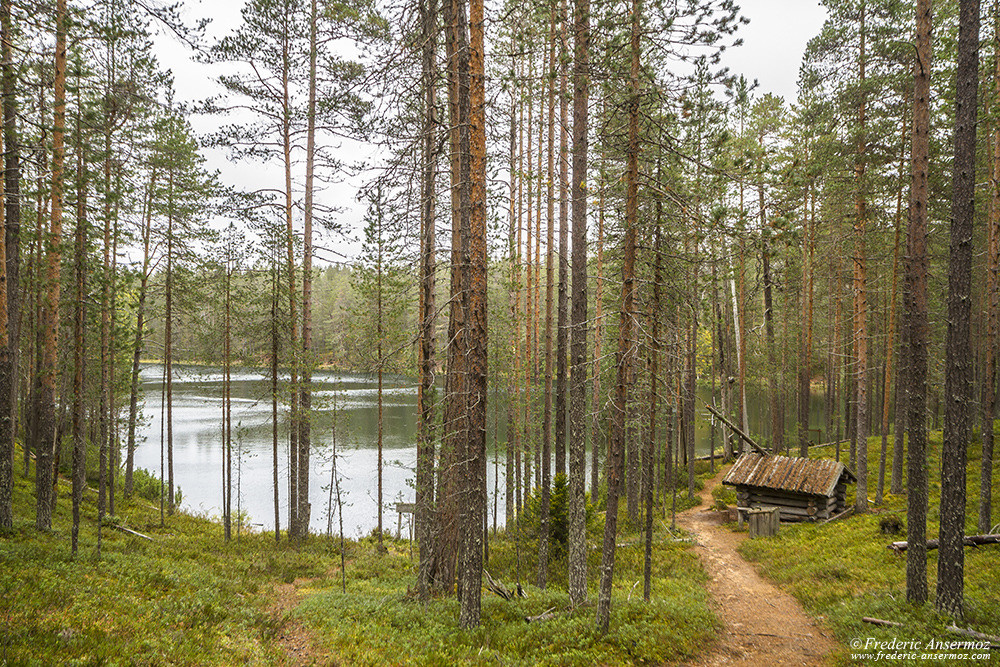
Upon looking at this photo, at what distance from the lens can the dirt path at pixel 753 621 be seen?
732cm

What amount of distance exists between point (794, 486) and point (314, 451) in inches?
1061

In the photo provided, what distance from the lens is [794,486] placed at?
15281 mm

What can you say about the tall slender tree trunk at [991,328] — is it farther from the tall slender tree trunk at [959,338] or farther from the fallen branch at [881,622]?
the fallen branch at [881,622]

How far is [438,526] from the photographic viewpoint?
9.55 m

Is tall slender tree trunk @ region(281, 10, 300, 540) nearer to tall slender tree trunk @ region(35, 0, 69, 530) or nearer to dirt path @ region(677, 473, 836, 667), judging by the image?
tall slender tree trunk @ region(35, 0, 69, 530)

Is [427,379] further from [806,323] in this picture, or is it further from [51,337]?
[806,323]

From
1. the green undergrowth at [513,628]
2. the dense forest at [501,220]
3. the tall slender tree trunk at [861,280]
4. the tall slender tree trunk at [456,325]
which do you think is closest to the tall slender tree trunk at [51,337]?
the dense forest at [501,220]

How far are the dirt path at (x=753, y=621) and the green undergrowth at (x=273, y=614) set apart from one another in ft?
1.12

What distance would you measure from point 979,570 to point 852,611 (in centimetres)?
296

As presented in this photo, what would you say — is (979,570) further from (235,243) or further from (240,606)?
(235,243)

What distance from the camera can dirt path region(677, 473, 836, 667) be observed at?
732cm

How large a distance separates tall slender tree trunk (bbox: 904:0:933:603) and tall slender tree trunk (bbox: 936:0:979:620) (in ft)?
1.37

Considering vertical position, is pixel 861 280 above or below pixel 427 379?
above

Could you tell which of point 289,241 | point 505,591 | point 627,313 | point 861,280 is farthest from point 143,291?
point 861,280
